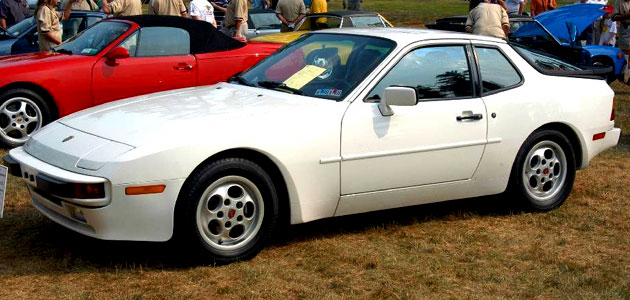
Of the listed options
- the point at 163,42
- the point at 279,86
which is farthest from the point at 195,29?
the point at 279,86

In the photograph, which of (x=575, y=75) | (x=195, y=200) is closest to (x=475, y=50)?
(x=575, y=75)

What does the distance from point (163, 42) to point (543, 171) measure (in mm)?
4423

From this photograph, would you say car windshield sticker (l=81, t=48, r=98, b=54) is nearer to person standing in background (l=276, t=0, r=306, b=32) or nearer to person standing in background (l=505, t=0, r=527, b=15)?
person standing in background (l=276, t=0, r=306, b=32)

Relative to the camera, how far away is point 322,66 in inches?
235

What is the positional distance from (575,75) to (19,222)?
4.19 m

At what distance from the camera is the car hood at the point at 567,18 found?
13688mm

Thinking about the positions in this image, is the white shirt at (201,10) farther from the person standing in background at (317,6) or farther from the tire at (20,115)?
the tire at (20,115)

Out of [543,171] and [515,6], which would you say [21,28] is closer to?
[515,6]

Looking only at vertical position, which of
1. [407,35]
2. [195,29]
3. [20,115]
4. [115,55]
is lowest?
[20,115]

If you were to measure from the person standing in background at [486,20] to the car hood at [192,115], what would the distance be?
19.9ft

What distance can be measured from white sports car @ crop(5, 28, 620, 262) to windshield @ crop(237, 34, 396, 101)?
0.01 m

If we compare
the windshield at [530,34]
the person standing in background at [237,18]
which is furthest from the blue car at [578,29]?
the person standing in background at [237,18]

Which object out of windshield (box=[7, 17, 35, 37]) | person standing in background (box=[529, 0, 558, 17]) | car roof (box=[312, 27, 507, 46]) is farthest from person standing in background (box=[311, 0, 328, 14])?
car roof (box=[312, 27, 507, 46])

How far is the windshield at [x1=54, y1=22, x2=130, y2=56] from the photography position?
910 cm
